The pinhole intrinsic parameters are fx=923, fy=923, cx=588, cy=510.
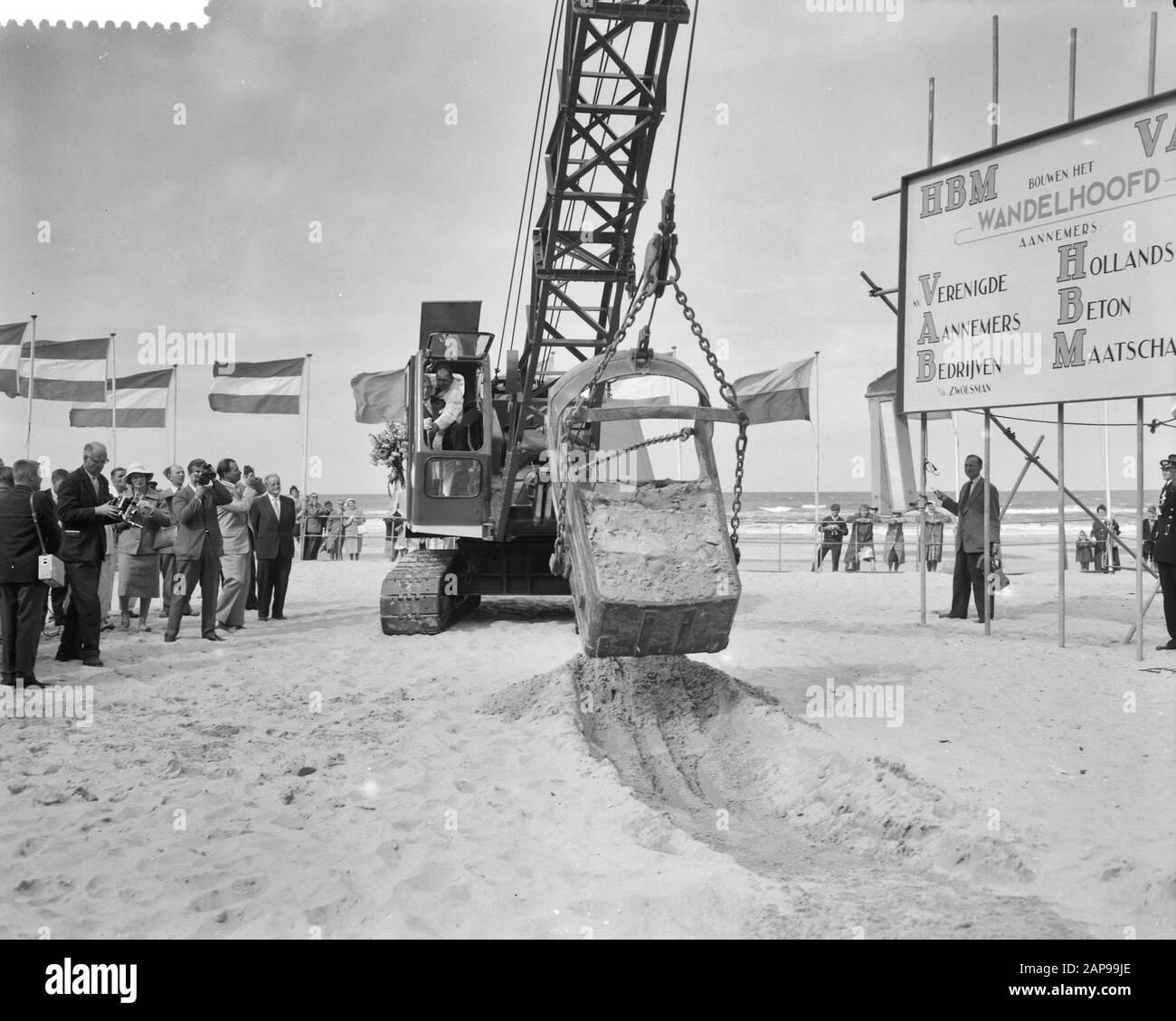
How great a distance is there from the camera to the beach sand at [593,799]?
11.8ft

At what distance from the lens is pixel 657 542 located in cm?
658

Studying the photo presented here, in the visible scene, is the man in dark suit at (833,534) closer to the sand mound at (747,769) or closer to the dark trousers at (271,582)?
the dark trousers at (271,582)

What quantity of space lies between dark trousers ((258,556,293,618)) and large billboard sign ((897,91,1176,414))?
798 cm

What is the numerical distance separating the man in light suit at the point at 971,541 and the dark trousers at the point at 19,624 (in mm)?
9651

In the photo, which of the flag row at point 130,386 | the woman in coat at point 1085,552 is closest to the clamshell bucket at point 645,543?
the flag row at point 130,386

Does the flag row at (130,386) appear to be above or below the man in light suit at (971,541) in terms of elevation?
above

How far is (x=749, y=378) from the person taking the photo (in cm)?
2248

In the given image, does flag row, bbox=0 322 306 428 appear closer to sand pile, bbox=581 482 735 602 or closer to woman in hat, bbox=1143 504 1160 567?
sand pile, bbox=581 482 735 602

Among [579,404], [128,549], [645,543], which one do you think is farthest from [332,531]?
[645,543]

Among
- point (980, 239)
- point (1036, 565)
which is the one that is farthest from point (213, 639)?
point (1036, 565)
